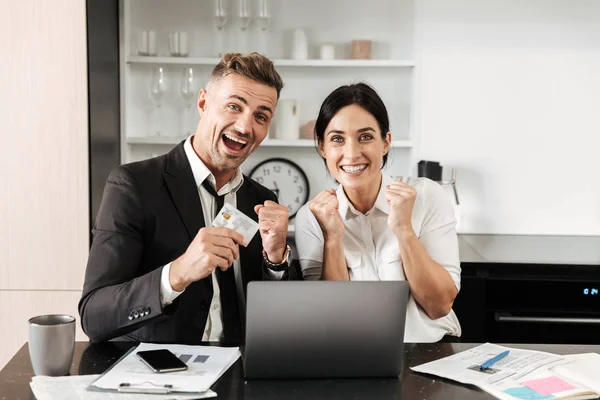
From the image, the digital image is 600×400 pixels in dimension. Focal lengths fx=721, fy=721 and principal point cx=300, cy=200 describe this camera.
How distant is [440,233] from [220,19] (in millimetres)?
1710

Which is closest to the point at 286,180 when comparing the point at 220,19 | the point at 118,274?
the point at 220,19

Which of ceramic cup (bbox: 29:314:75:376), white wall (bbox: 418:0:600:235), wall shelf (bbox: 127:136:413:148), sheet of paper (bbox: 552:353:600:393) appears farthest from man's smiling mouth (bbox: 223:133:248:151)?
white wall (bbox: 418:0:600:235)

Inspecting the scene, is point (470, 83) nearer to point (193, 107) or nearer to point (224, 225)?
point (193, 107)

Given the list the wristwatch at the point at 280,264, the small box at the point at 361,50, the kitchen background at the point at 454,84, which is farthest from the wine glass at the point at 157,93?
the wristwatch at the point at 280,264

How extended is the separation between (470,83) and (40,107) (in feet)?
6.47

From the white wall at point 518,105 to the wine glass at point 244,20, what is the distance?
2.76 feet

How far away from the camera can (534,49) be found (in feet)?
11.4

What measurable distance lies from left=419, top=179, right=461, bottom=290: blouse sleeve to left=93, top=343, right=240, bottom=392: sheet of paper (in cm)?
81

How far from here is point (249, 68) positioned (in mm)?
2023

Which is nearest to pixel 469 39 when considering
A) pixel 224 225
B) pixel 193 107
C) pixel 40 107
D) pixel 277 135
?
pixel 277 135

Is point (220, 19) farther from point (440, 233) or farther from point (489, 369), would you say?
point (489, 369)

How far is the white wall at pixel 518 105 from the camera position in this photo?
3482mm

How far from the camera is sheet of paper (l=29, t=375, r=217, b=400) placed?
129cm

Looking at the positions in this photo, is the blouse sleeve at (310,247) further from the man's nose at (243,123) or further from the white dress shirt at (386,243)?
the man's nose at (243,123)
